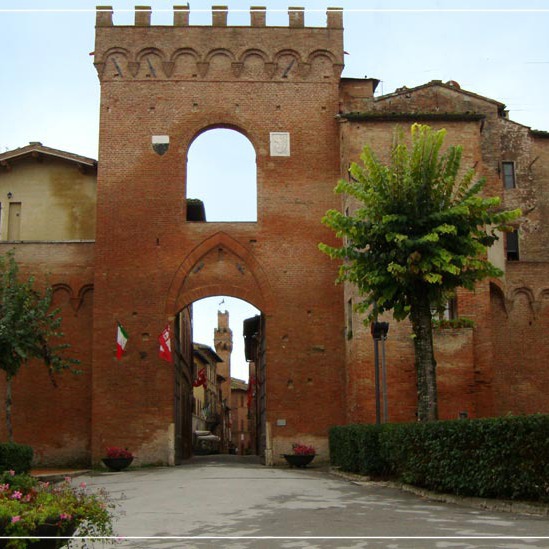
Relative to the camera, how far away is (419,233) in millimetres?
17547

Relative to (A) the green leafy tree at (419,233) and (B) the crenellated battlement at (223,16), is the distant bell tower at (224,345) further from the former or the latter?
(A) the green leafy tree at (419,233)

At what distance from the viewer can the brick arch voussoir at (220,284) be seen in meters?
26.7

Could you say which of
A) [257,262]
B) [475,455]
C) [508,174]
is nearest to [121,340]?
[257,262]

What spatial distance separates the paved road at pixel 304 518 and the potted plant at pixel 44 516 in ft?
6.79

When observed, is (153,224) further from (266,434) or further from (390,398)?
(390,398)

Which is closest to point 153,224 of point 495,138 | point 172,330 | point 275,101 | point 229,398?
point 172,330

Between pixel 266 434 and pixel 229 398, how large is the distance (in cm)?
6817

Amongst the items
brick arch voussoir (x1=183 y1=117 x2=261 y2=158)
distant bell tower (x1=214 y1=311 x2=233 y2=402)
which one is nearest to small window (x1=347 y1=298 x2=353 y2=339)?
brick arch voussoir (x1=183 y1=117 x2=261 y2=158)

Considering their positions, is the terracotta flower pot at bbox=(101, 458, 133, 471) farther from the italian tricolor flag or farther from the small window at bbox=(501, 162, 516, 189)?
the small window at bbox=(501, 162, 516, 189)

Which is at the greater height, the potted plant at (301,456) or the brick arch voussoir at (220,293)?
the brick arch voussoir at (220,293)

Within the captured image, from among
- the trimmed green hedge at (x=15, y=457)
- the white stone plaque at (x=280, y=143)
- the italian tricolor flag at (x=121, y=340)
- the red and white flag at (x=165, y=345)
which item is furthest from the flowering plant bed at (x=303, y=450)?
the white stone plaque at (x=280, y=143)

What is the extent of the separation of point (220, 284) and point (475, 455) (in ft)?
48.7

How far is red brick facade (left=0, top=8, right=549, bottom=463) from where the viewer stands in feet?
84.7

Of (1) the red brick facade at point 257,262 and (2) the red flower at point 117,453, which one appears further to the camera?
(1) the red brick facade at point 257,262
